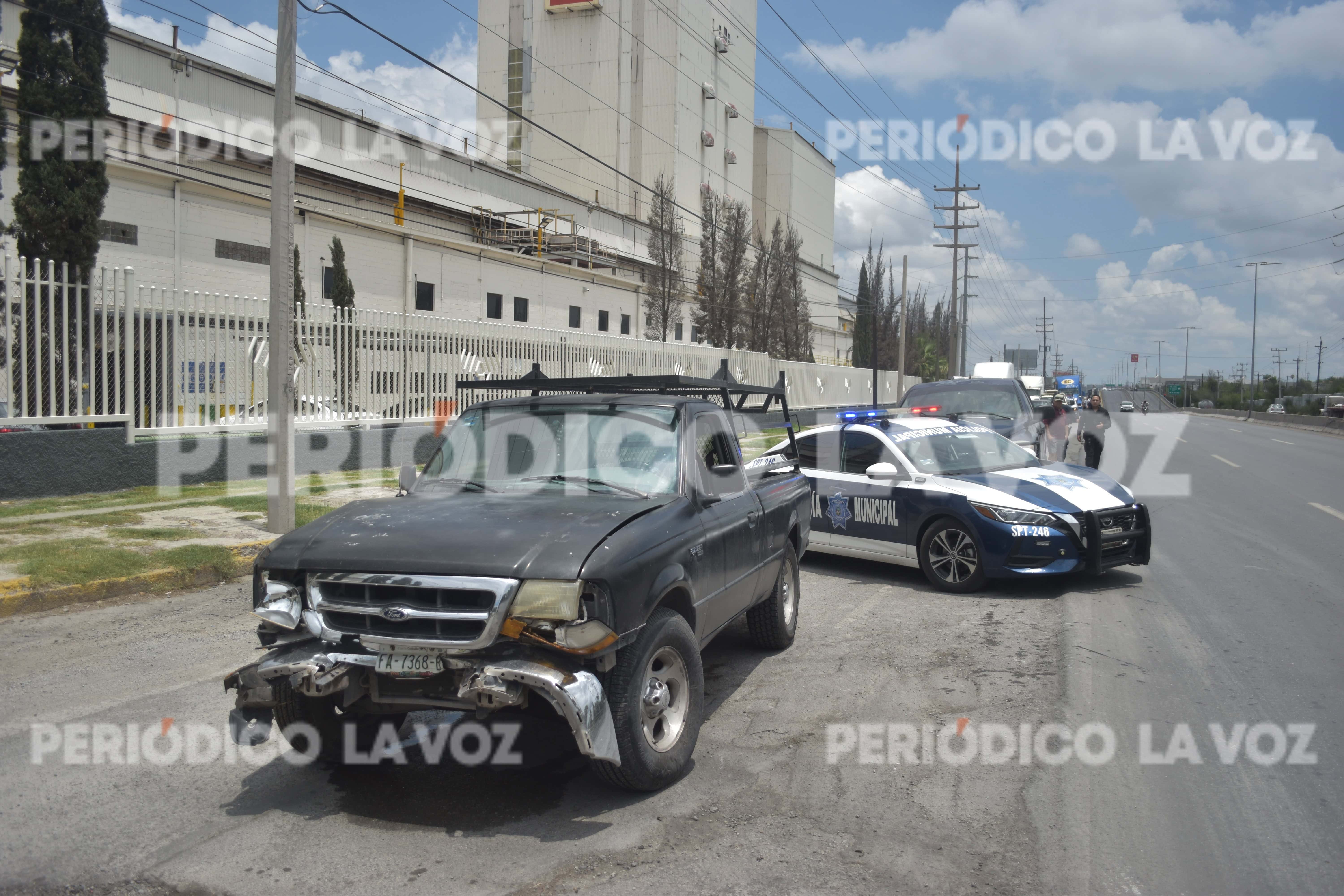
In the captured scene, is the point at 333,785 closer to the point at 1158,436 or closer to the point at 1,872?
the point at 1,872

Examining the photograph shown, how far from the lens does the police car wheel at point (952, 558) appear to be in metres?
8.17

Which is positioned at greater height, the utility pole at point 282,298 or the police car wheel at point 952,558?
the utility pole at point 282,298

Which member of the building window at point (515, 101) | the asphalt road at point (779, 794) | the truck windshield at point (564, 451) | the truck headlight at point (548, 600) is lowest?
the asphalt road at point (779, 794)

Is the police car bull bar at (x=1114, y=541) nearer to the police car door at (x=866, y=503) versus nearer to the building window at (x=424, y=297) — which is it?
the police car door at (x=866, y=503)

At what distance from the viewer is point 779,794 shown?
4078 millimetres

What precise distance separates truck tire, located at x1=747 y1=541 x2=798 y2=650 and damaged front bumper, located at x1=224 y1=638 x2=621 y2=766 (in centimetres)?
260

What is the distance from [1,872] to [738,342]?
4769 cm

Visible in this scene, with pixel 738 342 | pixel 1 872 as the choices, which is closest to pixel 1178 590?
pixel 1 872

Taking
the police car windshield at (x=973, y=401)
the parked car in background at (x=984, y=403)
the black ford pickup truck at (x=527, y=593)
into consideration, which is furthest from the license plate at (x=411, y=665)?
the police car windshield at (x=973, y=401)

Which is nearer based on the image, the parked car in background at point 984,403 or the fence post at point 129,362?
the fence post at point 129,362

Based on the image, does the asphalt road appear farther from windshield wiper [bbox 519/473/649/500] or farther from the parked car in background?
the parked car in background

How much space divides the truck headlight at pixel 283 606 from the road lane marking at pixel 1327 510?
13287 mm

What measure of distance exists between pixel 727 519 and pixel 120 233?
2256cm

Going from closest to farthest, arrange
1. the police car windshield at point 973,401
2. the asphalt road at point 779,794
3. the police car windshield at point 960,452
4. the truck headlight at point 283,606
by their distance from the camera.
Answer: the asphalt road at point 779,794 → the truck headlight at point 283,606 → the police car windshield at point 960,452 → the police car windshield at point 973,401
